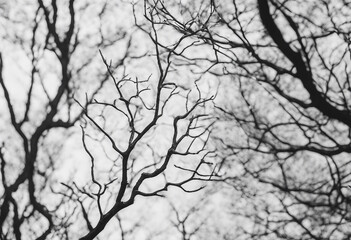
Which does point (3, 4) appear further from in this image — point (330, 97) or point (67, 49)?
point (330, 97)

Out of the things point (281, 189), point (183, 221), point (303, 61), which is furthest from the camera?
point (183, 221)

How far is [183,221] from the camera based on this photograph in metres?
8.09

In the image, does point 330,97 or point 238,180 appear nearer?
point 330,97

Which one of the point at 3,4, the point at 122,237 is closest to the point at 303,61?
the point at 122,237

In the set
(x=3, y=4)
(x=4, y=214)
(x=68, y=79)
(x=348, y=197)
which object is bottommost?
(x=348, y=197)

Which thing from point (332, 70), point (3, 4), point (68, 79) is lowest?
point (332, 70)

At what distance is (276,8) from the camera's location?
690 cm

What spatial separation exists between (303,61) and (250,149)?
79.1 inches

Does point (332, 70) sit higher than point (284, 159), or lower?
higher

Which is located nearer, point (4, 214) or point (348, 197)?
point (348, 197)

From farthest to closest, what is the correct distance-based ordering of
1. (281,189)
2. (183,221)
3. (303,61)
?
(183,221) → (281,189) → (303,61)

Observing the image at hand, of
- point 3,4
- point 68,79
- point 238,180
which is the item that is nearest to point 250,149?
point 238,180

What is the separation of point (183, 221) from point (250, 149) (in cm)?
209

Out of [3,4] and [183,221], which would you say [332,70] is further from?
[3,4]
